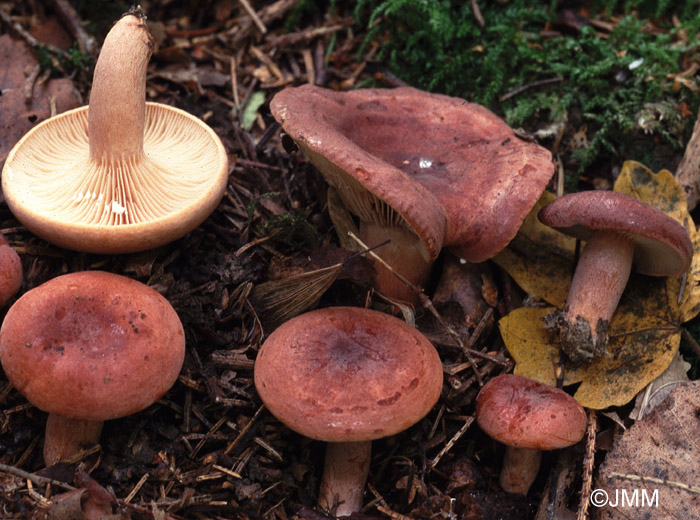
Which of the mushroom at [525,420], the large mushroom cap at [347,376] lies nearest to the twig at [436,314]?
the mushroom at [525,420]

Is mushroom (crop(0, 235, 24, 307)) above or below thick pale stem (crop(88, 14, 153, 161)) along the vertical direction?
below

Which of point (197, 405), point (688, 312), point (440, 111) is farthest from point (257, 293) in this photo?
point (688, 312)

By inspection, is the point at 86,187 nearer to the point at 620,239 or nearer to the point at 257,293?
the point at 257,293

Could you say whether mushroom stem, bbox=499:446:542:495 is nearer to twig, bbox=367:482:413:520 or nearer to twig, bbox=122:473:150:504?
twig, bbox=367:482:413:520

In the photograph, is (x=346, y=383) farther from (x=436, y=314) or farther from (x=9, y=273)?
(x=9, y=273)

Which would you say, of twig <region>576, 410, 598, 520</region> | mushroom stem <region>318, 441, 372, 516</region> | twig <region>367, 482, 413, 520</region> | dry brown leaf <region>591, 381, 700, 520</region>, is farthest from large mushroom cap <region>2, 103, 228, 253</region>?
dry brown leaf <region>591, 381, 700, 520</region>

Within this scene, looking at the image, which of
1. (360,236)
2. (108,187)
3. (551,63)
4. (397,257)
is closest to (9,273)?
(108,187)

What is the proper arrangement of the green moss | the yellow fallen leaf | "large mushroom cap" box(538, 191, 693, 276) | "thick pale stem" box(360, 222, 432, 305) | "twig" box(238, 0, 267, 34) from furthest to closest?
"twig" box(238, 0, 267, 34) → the green moss → the yellow fallen leaf → "thick pale stem" box(360, 222, 432, 305) → "large mushroom cap" box(538, 191, 693, 276)
